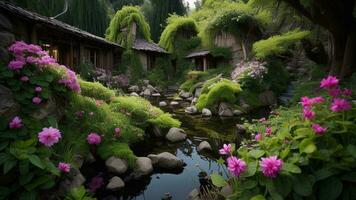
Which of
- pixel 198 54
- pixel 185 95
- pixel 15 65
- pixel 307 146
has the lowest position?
pixel 185 95

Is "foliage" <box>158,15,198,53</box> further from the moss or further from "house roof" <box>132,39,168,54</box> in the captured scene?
the moss

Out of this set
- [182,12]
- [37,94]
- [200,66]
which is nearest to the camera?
[37,94]

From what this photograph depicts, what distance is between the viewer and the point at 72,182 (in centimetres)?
431

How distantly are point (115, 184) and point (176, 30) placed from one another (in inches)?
886

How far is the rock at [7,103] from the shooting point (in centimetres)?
390

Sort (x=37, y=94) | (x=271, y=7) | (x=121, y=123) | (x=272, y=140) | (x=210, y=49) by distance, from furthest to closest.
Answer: (x=210, y=49) → (x=271, y=7) → (x=121, y=123) → (x=37, y=94) → (x=272, y=140)

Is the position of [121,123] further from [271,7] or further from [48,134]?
[271,7]

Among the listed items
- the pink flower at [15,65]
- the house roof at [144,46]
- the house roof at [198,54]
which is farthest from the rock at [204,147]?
the house roof at [144,46]

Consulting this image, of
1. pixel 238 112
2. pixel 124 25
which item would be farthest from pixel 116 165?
pixel 124 25

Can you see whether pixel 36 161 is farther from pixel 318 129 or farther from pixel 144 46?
pixel 144 46

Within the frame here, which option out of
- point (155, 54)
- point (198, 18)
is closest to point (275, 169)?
point (155, 54)

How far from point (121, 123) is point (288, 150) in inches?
189

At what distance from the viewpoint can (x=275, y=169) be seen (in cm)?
234

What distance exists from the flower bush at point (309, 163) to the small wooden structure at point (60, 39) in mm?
4952
